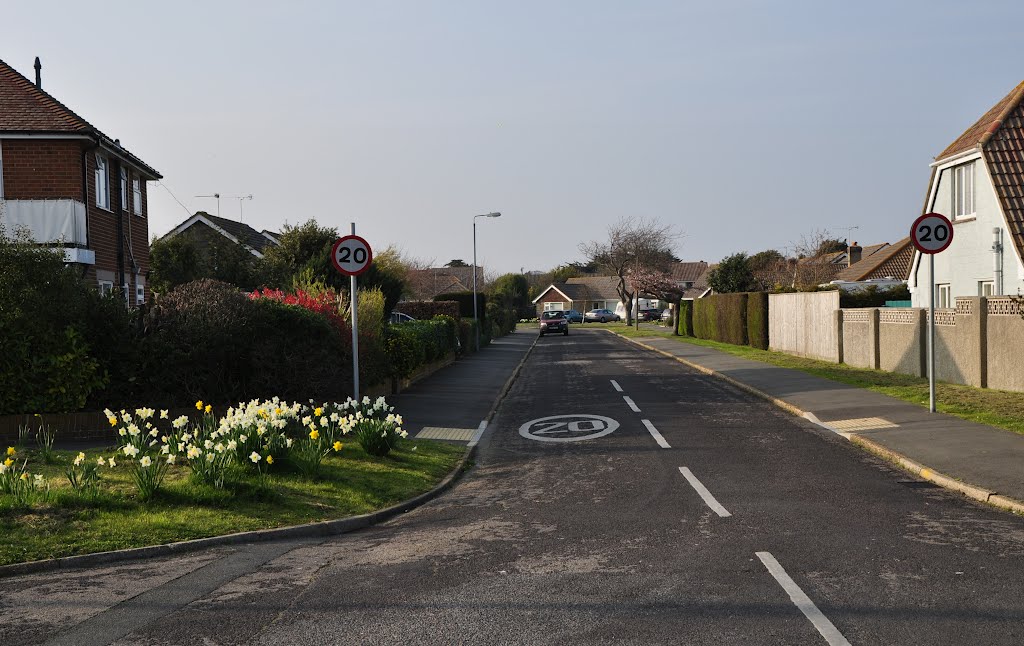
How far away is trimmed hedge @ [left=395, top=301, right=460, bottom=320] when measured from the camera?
43938mm

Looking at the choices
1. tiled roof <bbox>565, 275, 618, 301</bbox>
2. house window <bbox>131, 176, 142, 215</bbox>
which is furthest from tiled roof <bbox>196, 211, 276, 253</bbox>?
tiled roof <bbox>565, 275, 618, 301</bbox>

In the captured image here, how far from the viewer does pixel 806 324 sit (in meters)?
29.1

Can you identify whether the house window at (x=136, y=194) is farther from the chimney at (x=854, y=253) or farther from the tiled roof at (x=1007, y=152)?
the chimney at (x=854, y=253)

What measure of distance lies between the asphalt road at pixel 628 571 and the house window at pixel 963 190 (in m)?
16.3

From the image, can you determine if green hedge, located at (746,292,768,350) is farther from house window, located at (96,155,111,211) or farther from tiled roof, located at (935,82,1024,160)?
house window, located at (96,155,111,211)

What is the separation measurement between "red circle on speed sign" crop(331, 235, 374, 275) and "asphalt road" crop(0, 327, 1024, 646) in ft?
12.5

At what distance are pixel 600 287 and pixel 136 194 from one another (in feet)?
343

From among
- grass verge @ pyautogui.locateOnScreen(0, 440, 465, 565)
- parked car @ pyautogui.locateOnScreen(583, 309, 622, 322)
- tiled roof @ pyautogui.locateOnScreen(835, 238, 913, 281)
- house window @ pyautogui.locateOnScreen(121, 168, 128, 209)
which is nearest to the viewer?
grass verge @ pyautogui.locateOnScreen(0, 440, 465, 565)

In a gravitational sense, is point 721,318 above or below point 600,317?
above

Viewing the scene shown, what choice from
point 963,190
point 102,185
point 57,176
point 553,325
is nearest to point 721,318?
point 963,190

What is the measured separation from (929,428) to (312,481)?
340 inches

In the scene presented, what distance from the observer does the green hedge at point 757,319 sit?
113 ft

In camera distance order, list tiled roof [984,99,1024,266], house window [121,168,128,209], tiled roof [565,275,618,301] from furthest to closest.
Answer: tiled roof [565,275,618,301] → house window [121,168,128,209] → tiled roof [984,99,1024,266]

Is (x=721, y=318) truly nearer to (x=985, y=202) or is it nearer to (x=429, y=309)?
→ (x=429, y=309)
